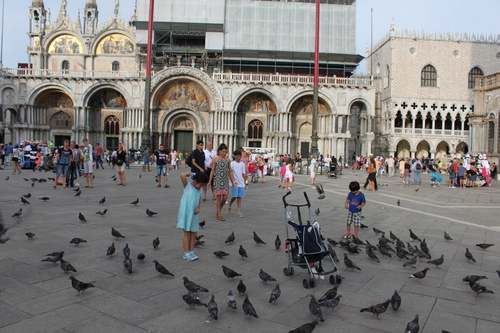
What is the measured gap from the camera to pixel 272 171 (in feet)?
84.7

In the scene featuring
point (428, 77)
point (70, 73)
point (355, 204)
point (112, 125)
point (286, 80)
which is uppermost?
point (428, 77)

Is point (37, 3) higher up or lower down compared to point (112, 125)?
higher up

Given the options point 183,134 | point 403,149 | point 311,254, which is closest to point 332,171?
→ point 183,134

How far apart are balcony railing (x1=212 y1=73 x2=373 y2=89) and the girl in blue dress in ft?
97.9

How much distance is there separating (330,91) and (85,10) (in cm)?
2582

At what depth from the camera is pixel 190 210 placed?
222 inches

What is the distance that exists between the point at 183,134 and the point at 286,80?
408 inches

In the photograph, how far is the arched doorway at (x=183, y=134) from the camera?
1427 inches

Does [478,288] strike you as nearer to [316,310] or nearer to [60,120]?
[316,310]

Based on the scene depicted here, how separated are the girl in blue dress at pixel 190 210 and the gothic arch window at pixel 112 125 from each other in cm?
3340

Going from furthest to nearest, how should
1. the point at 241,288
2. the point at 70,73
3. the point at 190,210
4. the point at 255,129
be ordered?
the point at 255,129 < the point at 70,73 < the point at 190,210 < the point at 241,288

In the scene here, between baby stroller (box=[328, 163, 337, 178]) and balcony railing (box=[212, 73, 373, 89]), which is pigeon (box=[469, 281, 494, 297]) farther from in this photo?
balcony railing (box=[212, 73, 373, 89])

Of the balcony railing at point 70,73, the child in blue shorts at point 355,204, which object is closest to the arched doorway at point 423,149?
the balcony railing at point 70,73

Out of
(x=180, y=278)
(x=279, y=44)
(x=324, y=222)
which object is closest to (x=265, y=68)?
(x=279, y=44)
